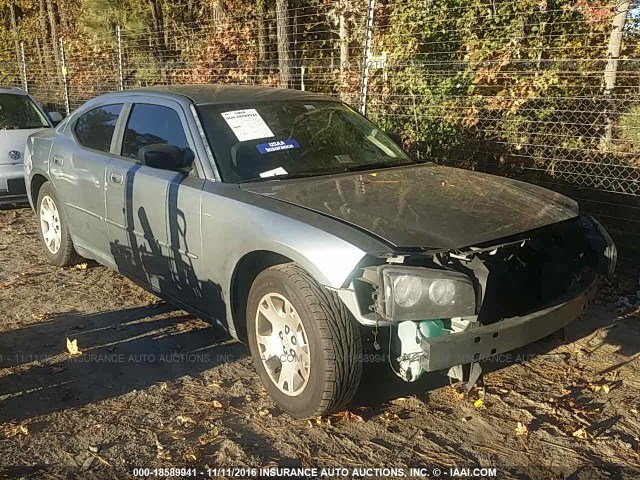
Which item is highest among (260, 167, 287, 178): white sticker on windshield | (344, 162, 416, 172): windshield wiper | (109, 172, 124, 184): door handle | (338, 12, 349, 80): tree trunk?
(338, 12, 349, 80): tree trunk

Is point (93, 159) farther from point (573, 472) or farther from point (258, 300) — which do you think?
point (573, 472)

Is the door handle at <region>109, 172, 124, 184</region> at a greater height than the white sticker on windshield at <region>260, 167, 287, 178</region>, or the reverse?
the white sticker on windshield at <region>260, 167, 287, 178</region>

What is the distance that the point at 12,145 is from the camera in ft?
26.0

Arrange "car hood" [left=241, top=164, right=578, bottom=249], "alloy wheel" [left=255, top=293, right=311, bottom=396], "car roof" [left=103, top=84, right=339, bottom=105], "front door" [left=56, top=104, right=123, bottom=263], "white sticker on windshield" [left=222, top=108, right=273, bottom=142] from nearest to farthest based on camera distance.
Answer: "car hood" [left=241, top=164, right=578, bottom=249]
"alloy wheel" [left=255, top=293, right=311, bottom=396]
"white sticker on windshield" [left=222, top=108, right=273, bottom=142]
"car roof" [left=103, top=84, right=339, bottom=105]
"front door" [left=56, top=104, right=123, bottom=263]

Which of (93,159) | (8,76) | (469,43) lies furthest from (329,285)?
(8,76)

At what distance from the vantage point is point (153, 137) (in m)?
4.38

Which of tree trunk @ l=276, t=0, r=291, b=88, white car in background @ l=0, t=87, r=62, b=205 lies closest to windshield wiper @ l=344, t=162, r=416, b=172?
white car in background @ l=0, t=87, r=62, b=205

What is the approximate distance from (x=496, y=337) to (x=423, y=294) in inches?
17.3

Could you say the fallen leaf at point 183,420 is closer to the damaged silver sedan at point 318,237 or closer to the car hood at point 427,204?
the damaged silver sedan at point 318,237

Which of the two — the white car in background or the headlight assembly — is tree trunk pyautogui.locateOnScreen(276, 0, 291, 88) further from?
the headlight assembly

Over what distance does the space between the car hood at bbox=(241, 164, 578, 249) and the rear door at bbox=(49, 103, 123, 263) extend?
1.69m

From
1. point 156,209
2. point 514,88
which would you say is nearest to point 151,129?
point 156,209

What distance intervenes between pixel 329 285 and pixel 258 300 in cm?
60

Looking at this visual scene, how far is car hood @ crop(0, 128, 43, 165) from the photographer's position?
780cm
